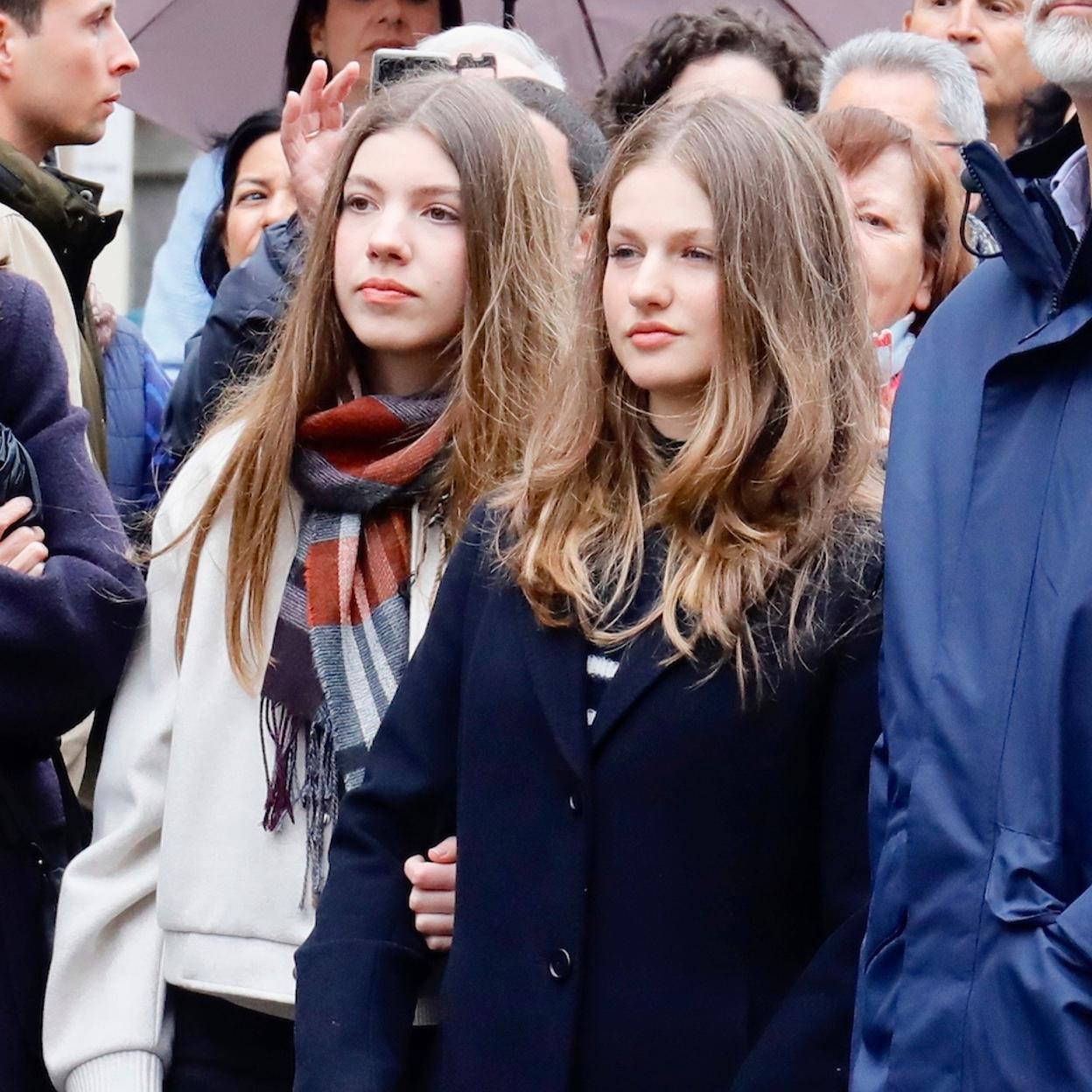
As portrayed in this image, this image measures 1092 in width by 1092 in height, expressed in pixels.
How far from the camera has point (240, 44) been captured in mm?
5289

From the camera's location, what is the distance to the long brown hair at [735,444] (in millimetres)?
2471

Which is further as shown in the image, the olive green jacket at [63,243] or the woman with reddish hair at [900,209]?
the olive green jacket at [63,243]

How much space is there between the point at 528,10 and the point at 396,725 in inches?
123

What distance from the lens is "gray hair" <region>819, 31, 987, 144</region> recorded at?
13.7 ft

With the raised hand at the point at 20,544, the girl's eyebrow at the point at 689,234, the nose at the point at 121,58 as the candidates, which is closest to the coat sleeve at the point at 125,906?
the raised hand at the point at 20,544

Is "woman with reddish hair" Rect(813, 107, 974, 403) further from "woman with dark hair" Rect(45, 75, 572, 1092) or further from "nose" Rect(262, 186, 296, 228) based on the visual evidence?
"nose" Rect(262, 186, 296, 228)

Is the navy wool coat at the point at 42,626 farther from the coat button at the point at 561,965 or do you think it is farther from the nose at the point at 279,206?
the nose at the point at 279,206

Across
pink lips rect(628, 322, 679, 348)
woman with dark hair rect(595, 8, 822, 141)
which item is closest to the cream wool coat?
pink lips rect(628, 322, 679, 348)

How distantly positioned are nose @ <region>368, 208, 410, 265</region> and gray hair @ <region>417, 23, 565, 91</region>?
4.47 feet

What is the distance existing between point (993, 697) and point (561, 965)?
64cm

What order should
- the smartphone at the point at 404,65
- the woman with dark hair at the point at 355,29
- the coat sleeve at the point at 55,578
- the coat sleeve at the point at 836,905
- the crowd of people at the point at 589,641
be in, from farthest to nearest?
1. the woman with dark hair at the point at 355,29
2. the smartphone at the point at 404,65
3. the coat sleeve at the point at 55,578
4. the coat sleeve at the point at 836,905
5. the crowd of people at the point at 589,641

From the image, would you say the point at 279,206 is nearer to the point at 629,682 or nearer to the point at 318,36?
the point at 318,36

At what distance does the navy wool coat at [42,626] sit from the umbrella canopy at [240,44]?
7.36 feet

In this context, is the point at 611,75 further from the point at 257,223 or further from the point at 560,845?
the point at 560,845
